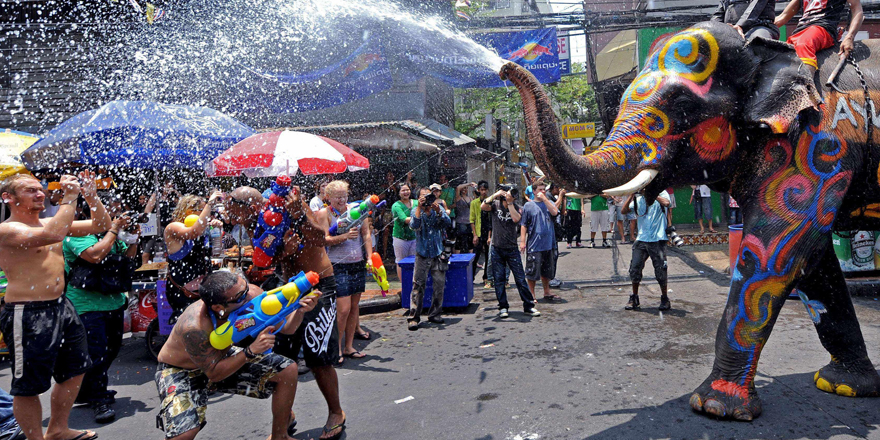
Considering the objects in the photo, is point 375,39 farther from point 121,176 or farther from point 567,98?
point 567,98

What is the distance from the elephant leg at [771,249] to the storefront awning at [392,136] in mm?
7011

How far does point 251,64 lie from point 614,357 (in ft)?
36.1

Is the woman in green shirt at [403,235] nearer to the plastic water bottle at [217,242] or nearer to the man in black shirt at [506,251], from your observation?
the man in black shirt at [506,251]

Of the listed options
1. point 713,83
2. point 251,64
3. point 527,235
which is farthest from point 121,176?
point 713,83

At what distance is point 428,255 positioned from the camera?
290 inches

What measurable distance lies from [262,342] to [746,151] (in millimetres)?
3366

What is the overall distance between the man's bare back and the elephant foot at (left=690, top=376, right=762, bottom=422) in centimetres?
444

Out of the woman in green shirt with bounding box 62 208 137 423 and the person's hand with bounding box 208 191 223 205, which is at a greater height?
the person's hand with bounding box 208 191 223 205

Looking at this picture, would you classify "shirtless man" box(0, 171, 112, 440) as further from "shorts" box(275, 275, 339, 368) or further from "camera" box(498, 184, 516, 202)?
"camera" box(498, 184, 516, 202)

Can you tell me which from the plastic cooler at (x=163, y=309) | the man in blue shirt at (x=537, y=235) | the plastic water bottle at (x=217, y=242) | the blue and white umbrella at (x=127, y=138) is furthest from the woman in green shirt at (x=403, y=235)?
the plastic cooler at (x=163, y=309)

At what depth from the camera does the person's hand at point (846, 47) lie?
3.78 meters

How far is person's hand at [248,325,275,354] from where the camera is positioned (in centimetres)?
319

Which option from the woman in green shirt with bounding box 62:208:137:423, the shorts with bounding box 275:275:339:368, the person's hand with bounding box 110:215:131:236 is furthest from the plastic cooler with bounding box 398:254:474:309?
the person's hand with bounding box 110:215:131:236

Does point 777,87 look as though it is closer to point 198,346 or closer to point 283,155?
point 198,346
